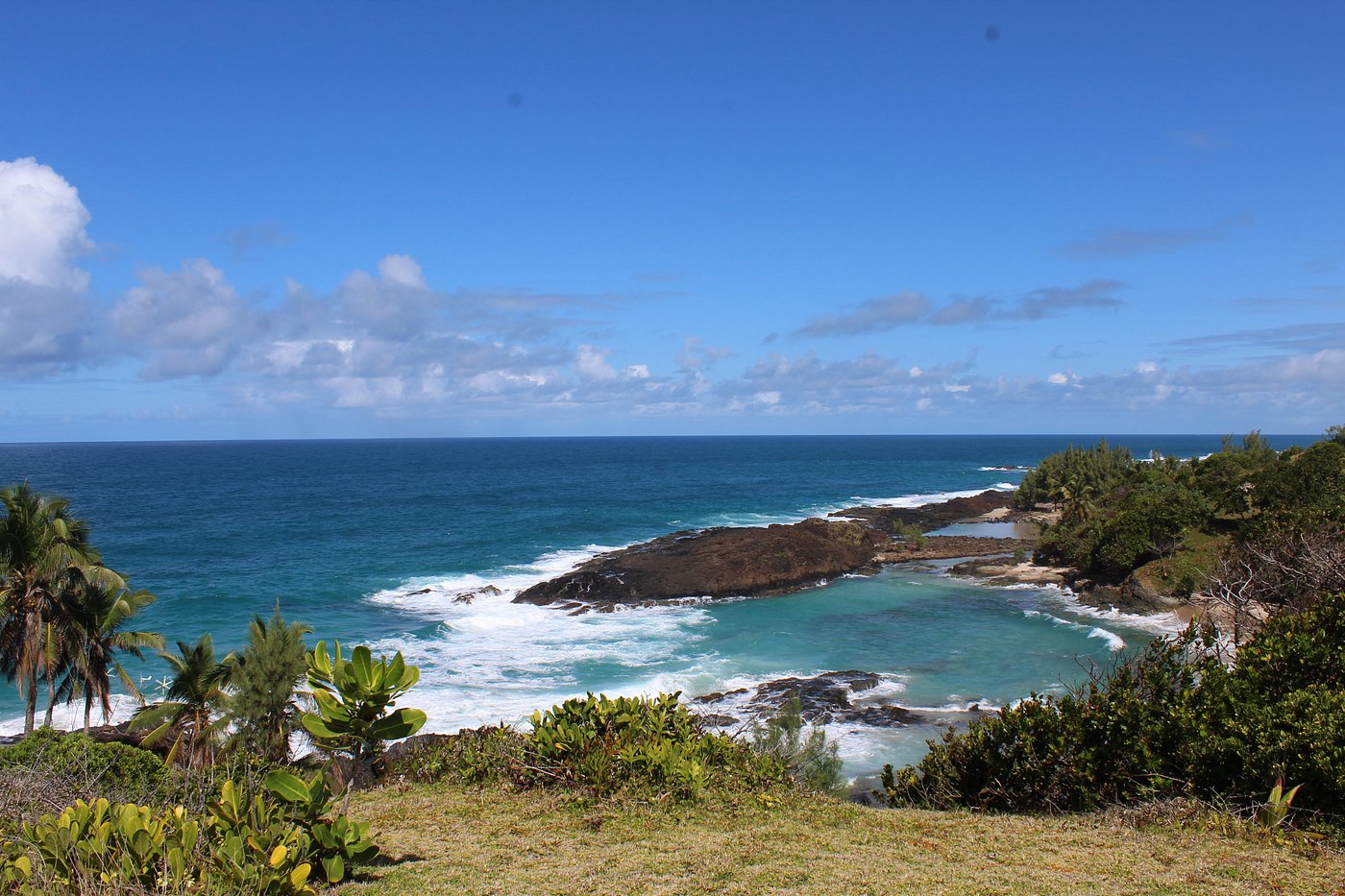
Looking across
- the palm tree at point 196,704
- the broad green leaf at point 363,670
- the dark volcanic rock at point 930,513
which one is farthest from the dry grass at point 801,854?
the dark volcanic rock at point 930,513

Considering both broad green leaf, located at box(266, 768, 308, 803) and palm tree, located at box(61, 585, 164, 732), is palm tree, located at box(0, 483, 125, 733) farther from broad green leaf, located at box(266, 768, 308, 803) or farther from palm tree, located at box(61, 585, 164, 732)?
broad green leaf, located at box(266, 768, 308, 803)

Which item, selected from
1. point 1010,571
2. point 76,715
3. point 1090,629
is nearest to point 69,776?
point 76,715

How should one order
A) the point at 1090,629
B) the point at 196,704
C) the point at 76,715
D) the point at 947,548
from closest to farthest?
the point at 196,704
the point at 76,715
the point at 1090,629
the point at 947,548

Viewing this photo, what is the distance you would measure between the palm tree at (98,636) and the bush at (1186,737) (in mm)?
18535

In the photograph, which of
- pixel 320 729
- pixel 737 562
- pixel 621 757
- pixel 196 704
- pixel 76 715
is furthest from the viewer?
pixel 737 562

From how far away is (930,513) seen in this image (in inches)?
2734

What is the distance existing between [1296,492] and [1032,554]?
14686 mm

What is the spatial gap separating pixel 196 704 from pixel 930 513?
61.0 metres

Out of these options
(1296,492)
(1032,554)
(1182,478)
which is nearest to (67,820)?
(1296,492)

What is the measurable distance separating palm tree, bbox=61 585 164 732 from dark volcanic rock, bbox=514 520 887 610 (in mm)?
20549

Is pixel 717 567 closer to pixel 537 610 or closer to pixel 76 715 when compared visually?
pixel 537 610

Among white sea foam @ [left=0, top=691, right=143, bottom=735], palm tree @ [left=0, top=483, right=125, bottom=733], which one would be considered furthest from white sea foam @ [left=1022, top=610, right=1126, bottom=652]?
white sea foam @ [left=0, top=691, right=143, bottom=735]

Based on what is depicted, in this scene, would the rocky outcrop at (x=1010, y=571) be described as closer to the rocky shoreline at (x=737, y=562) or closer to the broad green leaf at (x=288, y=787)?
the rocky shoreline at (x=737, y=562)

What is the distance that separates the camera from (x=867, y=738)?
22547 millimetres
